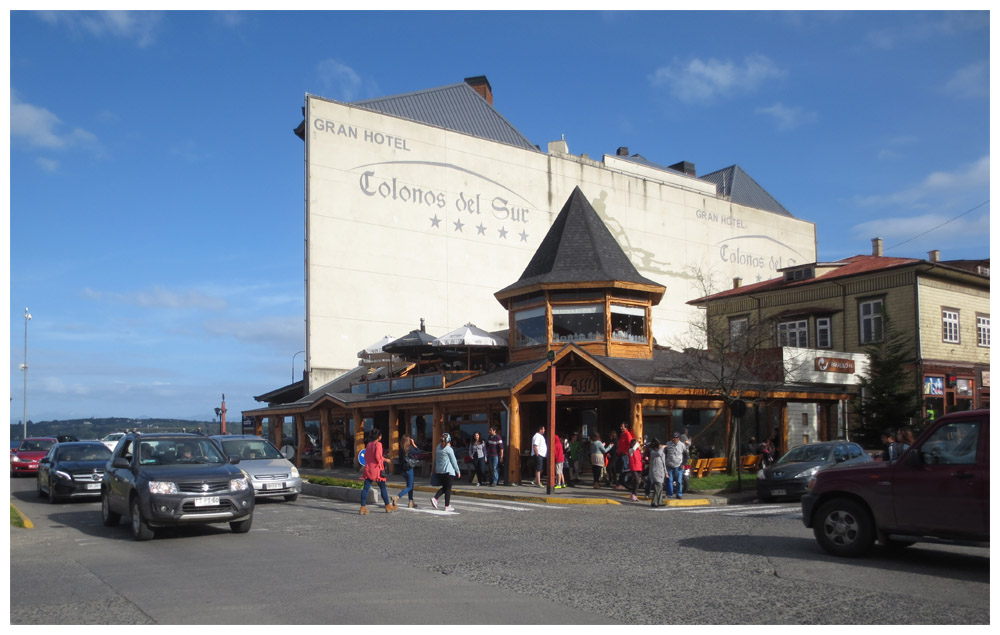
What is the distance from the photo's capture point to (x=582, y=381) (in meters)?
25.3

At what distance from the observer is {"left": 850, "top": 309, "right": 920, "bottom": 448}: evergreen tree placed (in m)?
33.0

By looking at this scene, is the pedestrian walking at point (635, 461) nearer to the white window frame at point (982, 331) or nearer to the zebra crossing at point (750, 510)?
the zebra crossing at point (750, 510)

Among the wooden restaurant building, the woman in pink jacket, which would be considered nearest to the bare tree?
the wooden restaurant building

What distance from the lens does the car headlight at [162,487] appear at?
494 inches

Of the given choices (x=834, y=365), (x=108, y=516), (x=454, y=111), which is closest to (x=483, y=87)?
(x=454, y=111)

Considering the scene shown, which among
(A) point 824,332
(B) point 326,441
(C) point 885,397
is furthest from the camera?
(A) point 824,332

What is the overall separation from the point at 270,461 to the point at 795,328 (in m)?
29.6

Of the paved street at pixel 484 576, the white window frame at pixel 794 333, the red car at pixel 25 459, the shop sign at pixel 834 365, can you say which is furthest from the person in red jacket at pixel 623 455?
the red car at pixel 25 459

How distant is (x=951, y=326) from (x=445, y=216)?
27027 mm

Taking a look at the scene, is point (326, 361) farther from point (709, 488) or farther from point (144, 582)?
point (144, 582)

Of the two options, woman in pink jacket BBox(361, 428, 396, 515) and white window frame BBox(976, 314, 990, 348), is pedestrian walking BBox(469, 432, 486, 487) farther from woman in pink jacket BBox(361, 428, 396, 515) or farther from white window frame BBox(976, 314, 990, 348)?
white window frame BBox(976, 314, 990, 348)

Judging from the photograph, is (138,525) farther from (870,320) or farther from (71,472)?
(870,320)

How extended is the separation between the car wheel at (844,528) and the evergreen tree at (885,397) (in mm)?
24016

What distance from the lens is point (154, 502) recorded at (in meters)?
12.4
